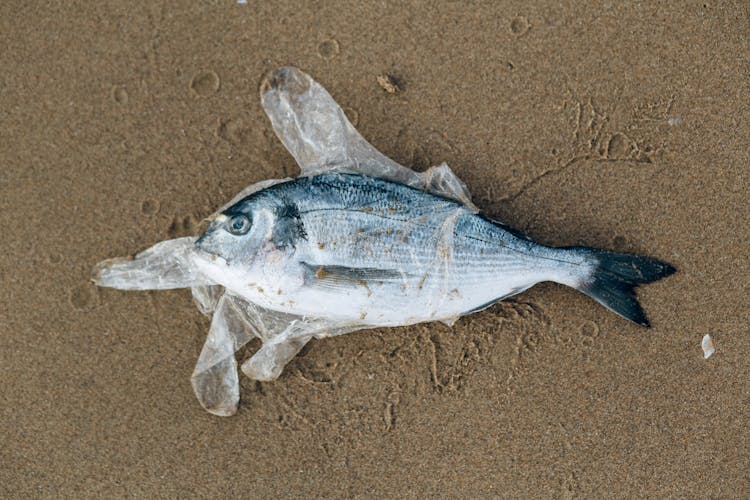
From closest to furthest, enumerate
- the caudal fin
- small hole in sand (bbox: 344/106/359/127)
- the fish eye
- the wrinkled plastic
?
the fish eye → the caudal fin → the wrinkled plastic → small hole in sand (bbox: 344/106/359/127)

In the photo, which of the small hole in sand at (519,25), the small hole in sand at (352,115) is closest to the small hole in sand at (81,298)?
the small hole in sand at (352,115)

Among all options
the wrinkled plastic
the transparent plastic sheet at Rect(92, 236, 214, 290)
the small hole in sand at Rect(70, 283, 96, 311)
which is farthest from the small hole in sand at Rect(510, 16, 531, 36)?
the small hole in sand at Rect(70, 283, 96, 311)

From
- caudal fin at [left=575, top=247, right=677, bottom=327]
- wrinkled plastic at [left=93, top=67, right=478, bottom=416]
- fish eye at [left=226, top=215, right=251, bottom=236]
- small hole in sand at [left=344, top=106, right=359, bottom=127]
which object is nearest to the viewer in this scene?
fish eye at [left=226, top=215, right=251, bottom=236]

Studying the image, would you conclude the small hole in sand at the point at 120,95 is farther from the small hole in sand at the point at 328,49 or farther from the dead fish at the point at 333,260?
the small hole in sand at the point at 328,49

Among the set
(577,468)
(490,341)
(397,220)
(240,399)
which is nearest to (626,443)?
(577,468)

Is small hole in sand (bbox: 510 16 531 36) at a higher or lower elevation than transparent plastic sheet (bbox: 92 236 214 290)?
higher

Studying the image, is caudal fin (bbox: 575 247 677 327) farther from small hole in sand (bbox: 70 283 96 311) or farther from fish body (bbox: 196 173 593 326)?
small hole in sand (bbox: 70 283 96 311)

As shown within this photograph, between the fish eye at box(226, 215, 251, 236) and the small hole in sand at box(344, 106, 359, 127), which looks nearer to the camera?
the fish eye at box(226, 215, 251, 236)
